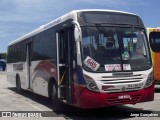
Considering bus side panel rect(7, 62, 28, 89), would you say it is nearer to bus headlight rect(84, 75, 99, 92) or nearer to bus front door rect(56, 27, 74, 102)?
bus front door rect(56, 27, 74, 102)

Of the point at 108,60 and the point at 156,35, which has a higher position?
the point at 156,35

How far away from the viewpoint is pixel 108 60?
33.3ft

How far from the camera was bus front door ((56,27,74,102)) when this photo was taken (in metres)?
10.7

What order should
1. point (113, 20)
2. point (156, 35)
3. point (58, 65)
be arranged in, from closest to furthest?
point (113, 20) → point (58, 65) → point (156, 35)

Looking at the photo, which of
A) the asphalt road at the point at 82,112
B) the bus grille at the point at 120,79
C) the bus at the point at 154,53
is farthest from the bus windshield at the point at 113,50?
the bus at the point at 154,53

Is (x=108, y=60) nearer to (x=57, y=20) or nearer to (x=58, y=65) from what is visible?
(x=58, y=65)

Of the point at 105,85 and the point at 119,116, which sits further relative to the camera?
the point at 119,116

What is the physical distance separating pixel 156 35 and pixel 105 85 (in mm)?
9334

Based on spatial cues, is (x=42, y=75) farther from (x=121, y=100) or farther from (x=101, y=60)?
(x=121, y=100)

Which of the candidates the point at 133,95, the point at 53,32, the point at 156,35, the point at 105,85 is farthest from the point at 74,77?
the point at 156,35

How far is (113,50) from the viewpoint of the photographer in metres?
10.3

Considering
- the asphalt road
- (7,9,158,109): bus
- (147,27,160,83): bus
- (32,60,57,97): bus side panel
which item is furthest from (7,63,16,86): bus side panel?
(7,9,158,109): bus

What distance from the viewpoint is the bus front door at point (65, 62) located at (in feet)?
35.2

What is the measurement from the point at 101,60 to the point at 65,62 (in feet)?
5.48
